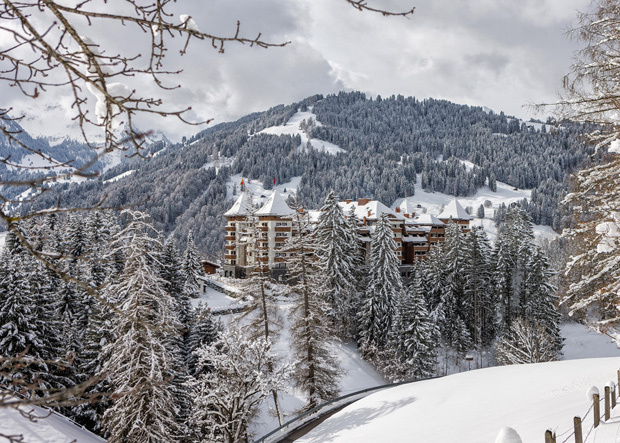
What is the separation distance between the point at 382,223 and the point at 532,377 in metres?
22.2

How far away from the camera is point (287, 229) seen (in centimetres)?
5178

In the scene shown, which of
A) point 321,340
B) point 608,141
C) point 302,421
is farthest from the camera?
point 321,340

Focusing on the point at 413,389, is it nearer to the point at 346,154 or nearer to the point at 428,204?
the point at 428,204

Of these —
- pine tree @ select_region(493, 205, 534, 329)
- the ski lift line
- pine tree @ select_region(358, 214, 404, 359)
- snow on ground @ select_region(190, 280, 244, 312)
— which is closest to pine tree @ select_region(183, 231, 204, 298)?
snow on ground @ select_region(190, 280, 244, 312)

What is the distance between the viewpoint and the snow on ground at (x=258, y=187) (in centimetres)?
15075

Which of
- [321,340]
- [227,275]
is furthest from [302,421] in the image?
[227,275]

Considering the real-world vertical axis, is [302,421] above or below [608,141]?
below

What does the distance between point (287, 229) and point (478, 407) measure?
40931 mm

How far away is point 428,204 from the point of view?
148m

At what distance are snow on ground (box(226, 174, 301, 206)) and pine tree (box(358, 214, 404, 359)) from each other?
11403 centimetres


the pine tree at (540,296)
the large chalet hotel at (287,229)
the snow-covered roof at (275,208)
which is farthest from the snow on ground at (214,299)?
the pine tree at (540,296)

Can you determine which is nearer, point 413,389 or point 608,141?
point 608,141

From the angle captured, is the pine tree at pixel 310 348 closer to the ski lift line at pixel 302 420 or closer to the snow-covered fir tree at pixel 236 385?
the ski lift line at pixel 302 420

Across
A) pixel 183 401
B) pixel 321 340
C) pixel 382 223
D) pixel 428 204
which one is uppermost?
pixel 428 204
